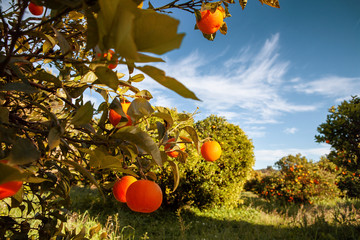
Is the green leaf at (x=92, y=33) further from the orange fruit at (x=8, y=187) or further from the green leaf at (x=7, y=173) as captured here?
the orange fruit at (x=8, y=187)

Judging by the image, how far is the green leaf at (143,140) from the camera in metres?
0.51

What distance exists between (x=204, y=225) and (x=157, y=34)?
5.12 meters

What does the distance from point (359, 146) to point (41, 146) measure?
7149 mm

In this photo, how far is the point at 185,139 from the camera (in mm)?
1028

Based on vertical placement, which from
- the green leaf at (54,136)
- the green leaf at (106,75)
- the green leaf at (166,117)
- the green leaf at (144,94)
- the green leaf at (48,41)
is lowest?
the green leaf at (54,136)

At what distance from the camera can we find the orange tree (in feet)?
19.4

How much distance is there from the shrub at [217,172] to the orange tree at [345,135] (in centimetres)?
217

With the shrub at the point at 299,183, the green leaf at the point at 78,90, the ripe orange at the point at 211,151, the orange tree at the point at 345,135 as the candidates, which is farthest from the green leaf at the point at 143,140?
the shrub at the point at 299,183

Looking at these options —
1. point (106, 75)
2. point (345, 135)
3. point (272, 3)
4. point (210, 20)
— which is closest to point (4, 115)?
point (106, 75)

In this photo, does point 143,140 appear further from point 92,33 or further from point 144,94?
point 144,94

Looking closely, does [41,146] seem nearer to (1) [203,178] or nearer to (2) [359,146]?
(1) [203,178]

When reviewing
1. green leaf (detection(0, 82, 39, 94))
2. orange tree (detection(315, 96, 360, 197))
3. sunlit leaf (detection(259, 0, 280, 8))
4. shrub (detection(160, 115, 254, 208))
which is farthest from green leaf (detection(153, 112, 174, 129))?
orange tree (detection(315, 96, 360, 197))

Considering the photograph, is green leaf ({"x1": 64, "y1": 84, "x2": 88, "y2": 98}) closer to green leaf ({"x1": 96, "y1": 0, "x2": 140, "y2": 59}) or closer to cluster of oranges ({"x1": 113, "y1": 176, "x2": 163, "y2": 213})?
cluster of oranges ({"x1": 113, "y1": 176, "x2": 163, "y2": 213})

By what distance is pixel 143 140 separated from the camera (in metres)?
0.52
